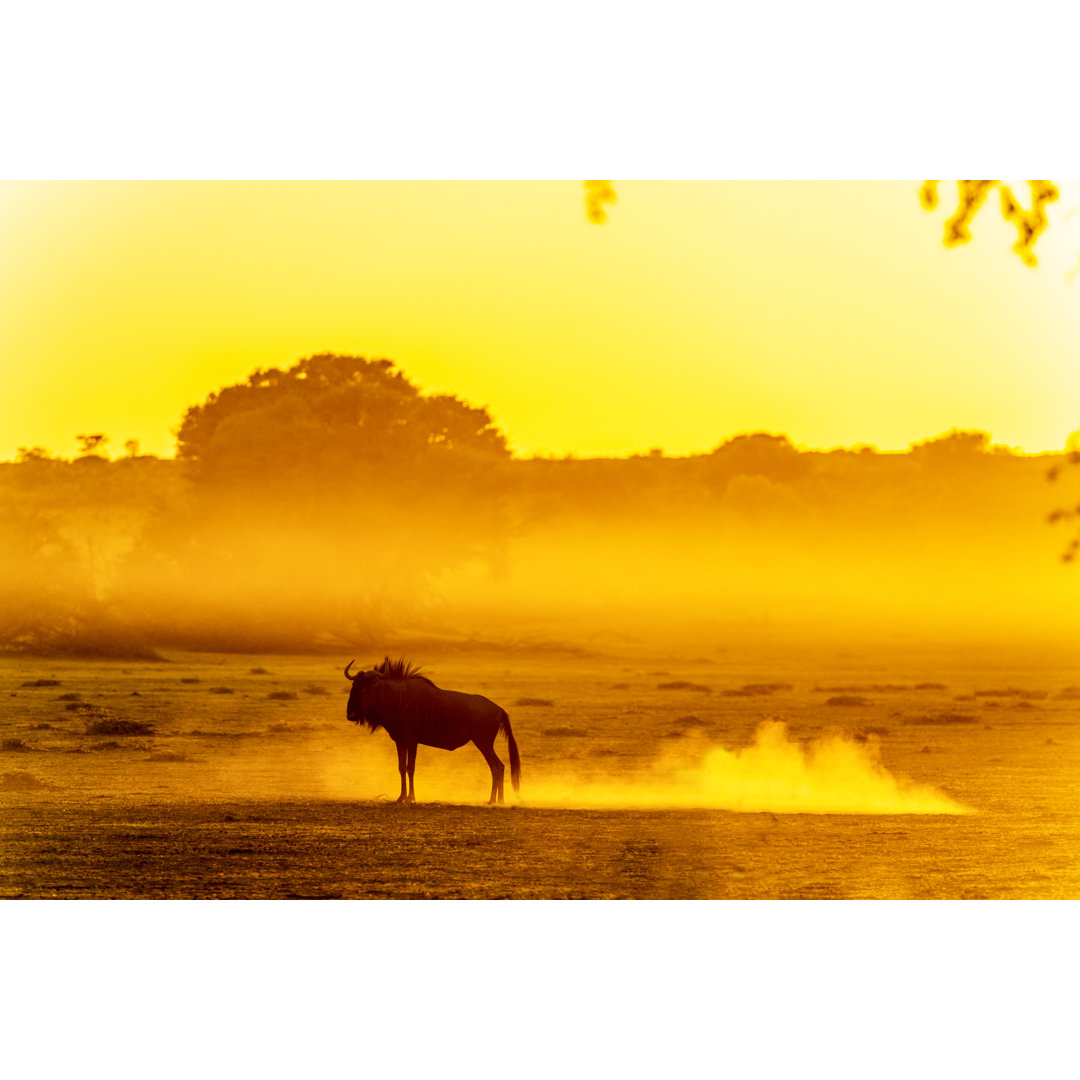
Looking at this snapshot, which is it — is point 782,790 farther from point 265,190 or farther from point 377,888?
point 265,190

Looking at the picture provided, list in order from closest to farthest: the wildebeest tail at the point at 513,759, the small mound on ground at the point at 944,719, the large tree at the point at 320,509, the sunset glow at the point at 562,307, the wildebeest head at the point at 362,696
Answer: the wildebeest head at the point at 362,696
the wildebeest tail at the point at 513,759
the sunset glow at the point at 562,307
the large tree at the point at 320,509
the small mound on ground at the point at 944,719

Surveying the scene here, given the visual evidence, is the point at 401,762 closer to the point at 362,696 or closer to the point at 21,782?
the point at 362,696

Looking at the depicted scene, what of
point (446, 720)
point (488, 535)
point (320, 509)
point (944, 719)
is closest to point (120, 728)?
point (320, 509)

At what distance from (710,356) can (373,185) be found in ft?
9.43

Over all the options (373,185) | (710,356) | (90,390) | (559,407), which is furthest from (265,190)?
(710,356)

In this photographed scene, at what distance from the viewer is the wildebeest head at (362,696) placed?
10711mm

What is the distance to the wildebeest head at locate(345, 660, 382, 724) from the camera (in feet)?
35.1

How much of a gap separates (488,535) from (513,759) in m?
1.86

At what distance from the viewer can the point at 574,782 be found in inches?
438

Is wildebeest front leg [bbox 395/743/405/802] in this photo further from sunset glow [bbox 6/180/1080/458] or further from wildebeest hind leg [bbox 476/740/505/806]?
sunset glow [bbox 6/180/1080/458]

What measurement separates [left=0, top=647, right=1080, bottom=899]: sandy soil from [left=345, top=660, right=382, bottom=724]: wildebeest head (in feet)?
1.85

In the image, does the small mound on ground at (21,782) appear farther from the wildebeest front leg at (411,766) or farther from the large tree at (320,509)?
the wildebeest front leg at (411,766)

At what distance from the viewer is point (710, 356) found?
37.4 ft

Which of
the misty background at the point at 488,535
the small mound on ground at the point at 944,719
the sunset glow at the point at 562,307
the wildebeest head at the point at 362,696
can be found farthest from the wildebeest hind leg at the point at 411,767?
the small mound on ground at the point at 944,719
